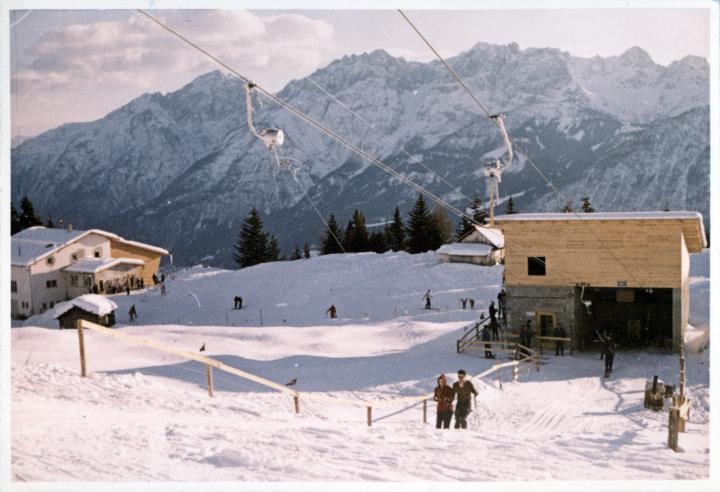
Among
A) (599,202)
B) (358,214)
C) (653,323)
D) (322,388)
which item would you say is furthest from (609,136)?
(322,388)

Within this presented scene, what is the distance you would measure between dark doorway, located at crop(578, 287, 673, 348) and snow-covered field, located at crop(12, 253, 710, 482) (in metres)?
3.38

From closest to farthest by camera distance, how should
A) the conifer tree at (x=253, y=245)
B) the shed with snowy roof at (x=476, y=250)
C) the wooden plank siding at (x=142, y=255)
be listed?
the wooden plank siding at (x=142, y=255), the shed with snowy roof at (x=476, y=250), the conifer tree at (x=253, y=245)

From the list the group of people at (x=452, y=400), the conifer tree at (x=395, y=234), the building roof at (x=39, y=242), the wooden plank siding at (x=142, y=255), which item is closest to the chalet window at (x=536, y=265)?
the group of people at (x=452, y=400)

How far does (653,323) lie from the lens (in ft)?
80.2

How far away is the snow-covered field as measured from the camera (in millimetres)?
9055

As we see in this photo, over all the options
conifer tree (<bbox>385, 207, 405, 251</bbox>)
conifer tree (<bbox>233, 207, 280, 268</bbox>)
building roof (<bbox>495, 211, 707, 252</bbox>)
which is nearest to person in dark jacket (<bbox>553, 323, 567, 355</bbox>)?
building roof (<bbox>495, 211, 707, 252</bbox>)

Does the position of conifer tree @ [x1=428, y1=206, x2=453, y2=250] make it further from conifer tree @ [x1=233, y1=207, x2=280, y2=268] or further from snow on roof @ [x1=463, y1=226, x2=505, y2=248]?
conifer tree @ [x1=233, y1=207, x2=280, y2=268]

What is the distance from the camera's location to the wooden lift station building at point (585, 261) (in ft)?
66.4

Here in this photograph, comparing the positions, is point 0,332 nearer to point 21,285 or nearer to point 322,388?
point 322,388

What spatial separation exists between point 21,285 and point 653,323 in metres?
31.1

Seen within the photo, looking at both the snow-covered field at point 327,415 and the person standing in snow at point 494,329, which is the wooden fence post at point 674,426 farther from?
Answer: the person standing in snow at point 494,329

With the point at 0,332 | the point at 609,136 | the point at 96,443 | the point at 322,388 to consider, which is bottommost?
the point at 322,388

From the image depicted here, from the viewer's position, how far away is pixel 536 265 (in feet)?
71.3

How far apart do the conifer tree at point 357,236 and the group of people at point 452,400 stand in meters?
50.5
